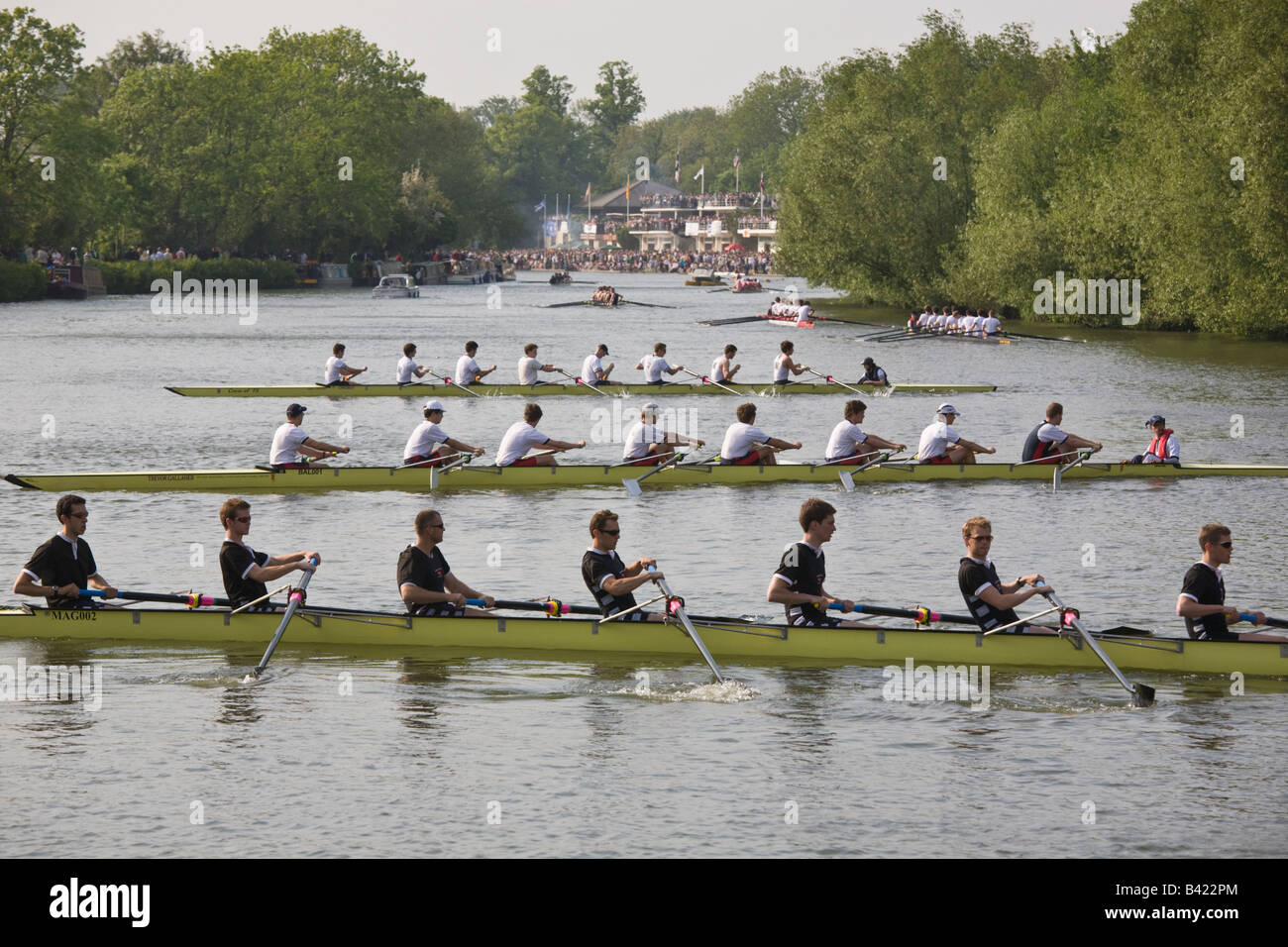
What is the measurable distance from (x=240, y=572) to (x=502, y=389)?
29489 millimetres

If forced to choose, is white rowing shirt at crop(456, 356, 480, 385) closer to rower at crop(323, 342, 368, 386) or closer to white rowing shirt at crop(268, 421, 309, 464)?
rower at crop(323, 342, 368, 386)

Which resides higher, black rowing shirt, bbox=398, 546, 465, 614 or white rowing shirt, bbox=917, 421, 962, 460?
white rowing shirt, bbox=917, 421, 962, 460

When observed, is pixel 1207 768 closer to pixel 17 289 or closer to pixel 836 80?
pixel 836 80

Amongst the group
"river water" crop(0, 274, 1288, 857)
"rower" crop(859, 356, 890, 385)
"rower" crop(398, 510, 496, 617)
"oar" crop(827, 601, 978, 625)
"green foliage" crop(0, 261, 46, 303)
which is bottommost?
"river water" crop(0, 274, 1288, 857)

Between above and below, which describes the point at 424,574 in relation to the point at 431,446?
below

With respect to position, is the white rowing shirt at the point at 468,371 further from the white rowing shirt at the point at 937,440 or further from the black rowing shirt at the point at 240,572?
the black rowing shirt at the point at 240,572

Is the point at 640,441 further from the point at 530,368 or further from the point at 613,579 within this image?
the point at 530,368

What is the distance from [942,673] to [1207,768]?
349 centimetres

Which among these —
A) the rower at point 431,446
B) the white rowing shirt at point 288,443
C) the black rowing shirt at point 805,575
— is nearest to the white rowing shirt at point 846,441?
the rower at point 431,446

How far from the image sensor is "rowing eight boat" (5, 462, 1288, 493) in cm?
2973

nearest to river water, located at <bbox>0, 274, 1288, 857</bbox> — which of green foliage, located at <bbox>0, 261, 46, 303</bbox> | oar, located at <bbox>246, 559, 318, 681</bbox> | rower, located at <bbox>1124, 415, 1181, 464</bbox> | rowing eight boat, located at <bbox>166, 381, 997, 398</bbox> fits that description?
oar, located at <bbox>246, 559, 318, 681</bbox>

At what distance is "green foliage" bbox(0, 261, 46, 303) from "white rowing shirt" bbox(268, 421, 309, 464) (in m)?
77.6

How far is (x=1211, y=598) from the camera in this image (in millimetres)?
16547

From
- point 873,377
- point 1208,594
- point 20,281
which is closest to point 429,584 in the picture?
point 1208,594
